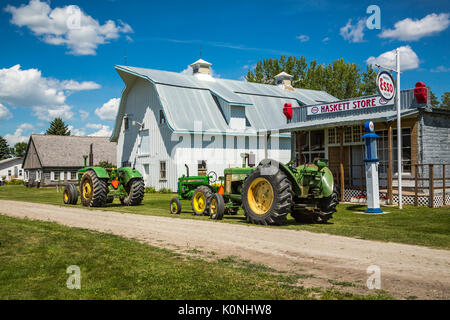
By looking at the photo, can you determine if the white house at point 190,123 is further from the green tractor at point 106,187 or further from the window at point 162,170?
the green tractor at point 106,187

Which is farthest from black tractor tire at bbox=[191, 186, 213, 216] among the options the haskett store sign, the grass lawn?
the haskett store sign

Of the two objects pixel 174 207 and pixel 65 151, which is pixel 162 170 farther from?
pixel 65 151

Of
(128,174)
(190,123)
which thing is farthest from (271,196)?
(190,123)

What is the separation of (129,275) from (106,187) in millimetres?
12790

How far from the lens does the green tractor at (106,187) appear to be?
1758 centimetres

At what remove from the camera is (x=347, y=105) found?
20.9m

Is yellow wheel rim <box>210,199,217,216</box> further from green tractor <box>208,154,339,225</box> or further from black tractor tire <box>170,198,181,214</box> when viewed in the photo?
black tractor tire <box>170,198,181,214</box>

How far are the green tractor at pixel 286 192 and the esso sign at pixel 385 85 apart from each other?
5.80 metres

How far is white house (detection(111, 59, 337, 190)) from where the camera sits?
2808 cm

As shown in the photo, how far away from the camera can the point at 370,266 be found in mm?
6184

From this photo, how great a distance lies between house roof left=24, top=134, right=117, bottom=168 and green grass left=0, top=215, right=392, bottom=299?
45119 mm

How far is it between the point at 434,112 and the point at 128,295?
16448 mm

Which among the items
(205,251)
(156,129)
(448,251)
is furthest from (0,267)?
(156,129)

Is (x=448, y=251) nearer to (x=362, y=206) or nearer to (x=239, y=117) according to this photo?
(x=362, y=206)
